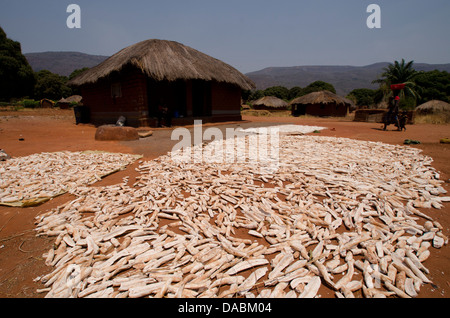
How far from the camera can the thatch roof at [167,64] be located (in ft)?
30.0

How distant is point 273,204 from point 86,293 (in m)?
1.78

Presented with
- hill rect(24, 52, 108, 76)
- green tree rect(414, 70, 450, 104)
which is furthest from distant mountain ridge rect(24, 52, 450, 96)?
green tree rect(414, 70, 450, 104)

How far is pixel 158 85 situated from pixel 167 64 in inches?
84.8

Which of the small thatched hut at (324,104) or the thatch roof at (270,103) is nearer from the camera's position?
the small thatched hut at (324,104)

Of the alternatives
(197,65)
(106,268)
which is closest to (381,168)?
(106,268)

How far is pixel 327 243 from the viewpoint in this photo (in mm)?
1808

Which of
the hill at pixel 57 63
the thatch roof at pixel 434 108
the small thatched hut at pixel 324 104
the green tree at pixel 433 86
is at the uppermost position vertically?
the hill at pixel 57 63

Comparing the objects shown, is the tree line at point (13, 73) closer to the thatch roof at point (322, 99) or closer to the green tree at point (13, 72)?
the green tree at point (13, 72)

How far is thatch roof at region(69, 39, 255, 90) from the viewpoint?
9.16m

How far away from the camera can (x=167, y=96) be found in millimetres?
12406

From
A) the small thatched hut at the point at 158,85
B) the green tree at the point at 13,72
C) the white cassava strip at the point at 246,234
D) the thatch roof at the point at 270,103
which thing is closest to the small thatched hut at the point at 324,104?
the thatch roof at the point at 270,103

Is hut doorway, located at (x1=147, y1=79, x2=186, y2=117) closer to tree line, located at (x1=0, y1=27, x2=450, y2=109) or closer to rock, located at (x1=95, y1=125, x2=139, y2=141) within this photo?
rock, located at (x1=95, y1=125, x2=139, y2=141)

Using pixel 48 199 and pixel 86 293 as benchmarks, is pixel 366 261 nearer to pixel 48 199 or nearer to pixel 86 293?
pixel 86 293
